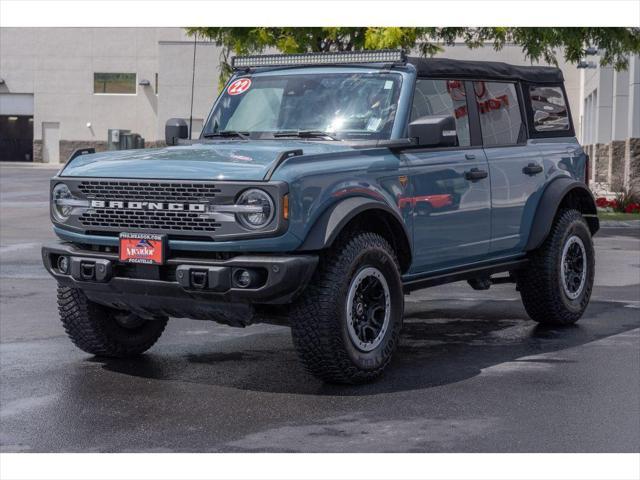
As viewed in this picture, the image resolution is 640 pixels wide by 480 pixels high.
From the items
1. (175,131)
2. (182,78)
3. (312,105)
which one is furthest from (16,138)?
(312,105)

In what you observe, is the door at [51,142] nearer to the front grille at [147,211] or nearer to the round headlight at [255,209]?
the front grille at [147,211]

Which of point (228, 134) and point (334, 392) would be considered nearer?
point (334, 392)

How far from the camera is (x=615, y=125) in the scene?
32.4 meters

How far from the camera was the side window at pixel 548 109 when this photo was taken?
1009 cm

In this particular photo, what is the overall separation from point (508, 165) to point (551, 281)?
1131 millimetres

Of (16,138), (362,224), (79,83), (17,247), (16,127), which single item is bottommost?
(17,247)

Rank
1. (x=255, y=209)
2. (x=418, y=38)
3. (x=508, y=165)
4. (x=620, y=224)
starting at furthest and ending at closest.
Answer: (x=620, y=224) < (x=418, y=38) < (x=508, y=165) < (x=255, y=209)

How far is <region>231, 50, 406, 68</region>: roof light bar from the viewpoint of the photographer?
8.56 m

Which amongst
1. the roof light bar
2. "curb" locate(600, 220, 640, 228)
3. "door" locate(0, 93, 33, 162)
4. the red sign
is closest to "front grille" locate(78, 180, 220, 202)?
the red sign

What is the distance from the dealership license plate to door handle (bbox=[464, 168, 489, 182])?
8.59 ft

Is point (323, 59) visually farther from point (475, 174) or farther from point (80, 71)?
point (80, 71)

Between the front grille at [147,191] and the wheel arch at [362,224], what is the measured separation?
26.8 inches

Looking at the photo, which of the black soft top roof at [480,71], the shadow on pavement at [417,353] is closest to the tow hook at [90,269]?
the shadow on pavement at [417,353]

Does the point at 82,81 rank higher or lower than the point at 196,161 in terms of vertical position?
higher
